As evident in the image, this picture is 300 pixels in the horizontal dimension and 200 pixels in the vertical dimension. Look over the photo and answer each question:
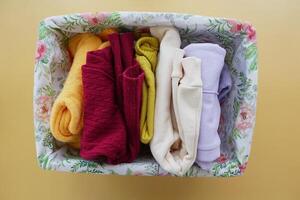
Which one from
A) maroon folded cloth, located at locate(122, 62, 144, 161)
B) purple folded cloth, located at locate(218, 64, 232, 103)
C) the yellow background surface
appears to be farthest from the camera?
the yellow background surface

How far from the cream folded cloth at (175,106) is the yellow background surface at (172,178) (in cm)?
38

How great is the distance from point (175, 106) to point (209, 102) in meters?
0.07

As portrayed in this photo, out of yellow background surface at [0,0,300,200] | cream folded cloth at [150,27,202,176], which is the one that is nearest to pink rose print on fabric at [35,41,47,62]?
cream folded cloth at [150,27,202,176]

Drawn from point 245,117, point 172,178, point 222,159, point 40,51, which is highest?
point 40,51

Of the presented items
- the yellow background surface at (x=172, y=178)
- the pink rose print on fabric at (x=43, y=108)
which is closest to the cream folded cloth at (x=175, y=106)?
the pink rose print on fabric at (x=43, y=108)

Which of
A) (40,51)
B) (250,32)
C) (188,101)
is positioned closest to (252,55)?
(250,32)

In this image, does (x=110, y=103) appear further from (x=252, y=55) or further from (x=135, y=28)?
(x=252, y=55)

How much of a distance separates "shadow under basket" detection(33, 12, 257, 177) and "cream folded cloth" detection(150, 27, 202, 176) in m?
0.03

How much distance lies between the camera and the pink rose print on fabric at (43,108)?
0.60m

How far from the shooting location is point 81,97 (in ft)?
1.97

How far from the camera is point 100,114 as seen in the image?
562mm

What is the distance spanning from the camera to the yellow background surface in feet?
3.06

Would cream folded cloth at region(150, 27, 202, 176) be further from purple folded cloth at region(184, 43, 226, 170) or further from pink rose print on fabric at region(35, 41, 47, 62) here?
pink rose print on fabric at region(35, 41, 47, 62)

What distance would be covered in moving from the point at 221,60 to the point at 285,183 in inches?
22.8
